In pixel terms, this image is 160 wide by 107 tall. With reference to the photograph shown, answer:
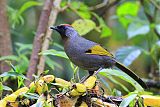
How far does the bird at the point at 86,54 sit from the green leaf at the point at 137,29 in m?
1.02

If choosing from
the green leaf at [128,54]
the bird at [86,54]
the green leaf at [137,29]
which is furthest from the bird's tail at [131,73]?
the green leaf at [137,29]

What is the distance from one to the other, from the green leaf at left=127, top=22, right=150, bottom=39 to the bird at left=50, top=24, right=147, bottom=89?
3.35ft

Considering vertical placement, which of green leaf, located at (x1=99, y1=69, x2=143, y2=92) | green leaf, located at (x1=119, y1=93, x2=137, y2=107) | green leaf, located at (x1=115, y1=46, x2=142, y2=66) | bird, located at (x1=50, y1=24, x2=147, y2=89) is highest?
green leaf, located at (x1=115, y1=46, x2=142, y2=66)

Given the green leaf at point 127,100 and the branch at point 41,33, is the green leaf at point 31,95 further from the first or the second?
the branch at point 41,33

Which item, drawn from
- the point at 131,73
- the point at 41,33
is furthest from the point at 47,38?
the point at 131,73

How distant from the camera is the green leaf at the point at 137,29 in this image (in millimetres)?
2832

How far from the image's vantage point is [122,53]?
8.91 feet

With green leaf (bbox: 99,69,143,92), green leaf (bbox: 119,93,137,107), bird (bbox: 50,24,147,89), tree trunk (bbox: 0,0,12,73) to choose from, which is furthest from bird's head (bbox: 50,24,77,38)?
tree trunk (bbox: 0,0,12,73)

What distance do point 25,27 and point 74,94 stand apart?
2.80 m

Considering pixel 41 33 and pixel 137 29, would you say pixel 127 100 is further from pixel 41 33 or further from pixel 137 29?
pixel 137 29

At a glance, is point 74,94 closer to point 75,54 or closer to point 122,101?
point 122,101

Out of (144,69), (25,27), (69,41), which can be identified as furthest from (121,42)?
(69,41)

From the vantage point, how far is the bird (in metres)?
1.73

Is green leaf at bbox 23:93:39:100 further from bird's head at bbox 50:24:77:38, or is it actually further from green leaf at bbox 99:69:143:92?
bird's head at bbox 50:24:77:38
